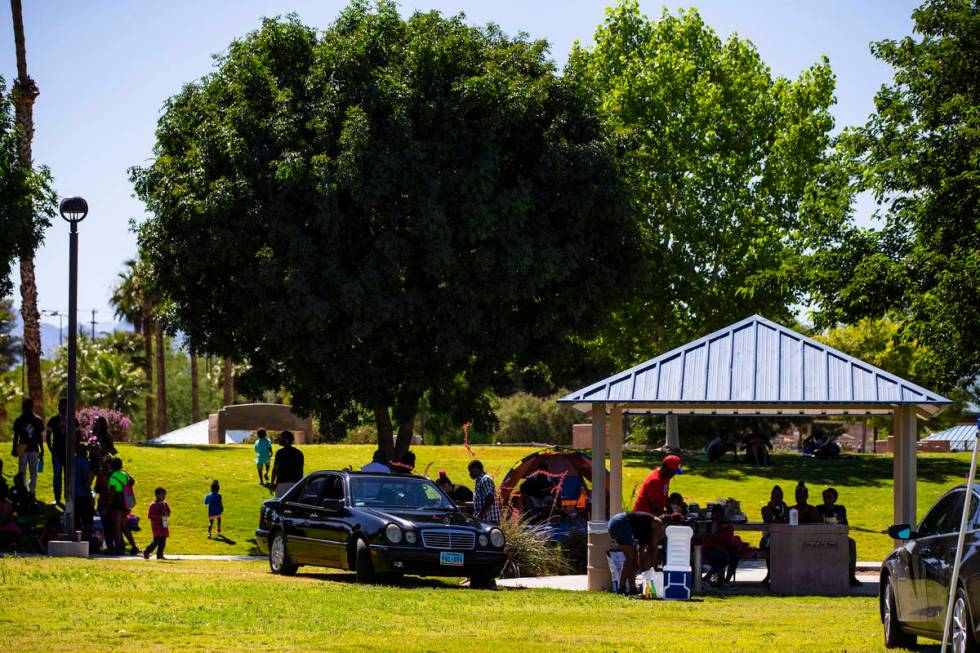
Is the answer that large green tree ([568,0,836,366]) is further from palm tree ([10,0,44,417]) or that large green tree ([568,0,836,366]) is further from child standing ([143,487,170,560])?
child standing ([143,487,170,560])

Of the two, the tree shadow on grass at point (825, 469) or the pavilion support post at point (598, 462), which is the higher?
the pavilion support post at point (598, 462)

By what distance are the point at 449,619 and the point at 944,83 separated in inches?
1010

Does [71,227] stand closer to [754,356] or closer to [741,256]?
[754,356]

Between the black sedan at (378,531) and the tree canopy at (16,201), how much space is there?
12.6 meters

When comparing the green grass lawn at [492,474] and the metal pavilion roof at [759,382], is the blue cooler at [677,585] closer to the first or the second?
the metal pavilion roof at [759,382]

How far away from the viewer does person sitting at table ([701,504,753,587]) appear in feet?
61.8

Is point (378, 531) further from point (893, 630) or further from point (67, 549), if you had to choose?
point (893, 630)

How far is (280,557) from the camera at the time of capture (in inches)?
748

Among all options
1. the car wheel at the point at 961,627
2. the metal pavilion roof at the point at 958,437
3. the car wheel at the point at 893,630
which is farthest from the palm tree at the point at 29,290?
the metal pavilion roof at the point at 958,437

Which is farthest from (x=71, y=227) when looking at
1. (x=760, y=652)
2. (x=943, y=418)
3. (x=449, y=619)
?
(x=943, y=418)

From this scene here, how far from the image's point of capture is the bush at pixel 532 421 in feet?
246

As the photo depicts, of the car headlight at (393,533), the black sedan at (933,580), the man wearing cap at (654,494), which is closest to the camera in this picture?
the black sedan at (933,580)

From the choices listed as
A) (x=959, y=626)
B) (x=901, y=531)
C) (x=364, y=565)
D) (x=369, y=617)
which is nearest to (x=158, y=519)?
(x=364, y=565)

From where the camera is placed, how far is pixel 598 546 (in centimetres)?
1788
